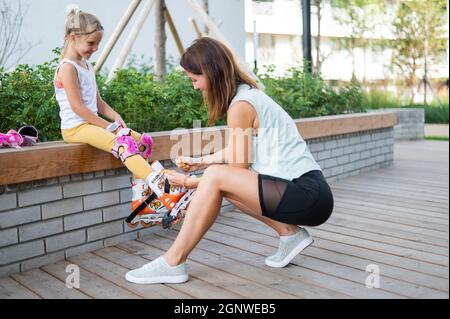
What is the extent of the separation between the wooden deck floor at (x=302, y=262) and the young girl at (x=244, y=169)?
0.62 feet

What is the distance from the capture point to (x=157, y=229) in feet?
10.5

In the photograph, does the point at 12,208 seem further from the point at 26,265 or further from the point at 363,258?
the point at 363,258

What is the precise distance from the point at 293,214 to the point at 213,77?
24.6 inches

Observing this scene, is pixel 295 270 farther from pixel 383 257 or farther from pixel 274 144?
pixel 274 144

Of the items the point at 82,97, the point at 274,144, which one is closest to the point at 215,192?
the point at 274,144

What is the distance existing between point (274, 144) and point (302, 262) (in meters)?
0.63

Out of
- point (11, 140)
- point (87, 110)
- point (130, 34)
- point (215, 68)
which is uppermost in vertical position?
point (130, 34)

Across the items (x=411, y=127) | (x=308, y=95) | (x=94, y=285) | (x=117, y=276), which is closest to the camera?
(x=94, y=285)

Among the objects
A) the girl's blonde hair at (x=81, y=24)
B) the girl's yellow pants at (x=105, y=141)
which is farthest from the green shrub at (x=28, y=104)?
the girl's blonde hair at (x=81, y=24)

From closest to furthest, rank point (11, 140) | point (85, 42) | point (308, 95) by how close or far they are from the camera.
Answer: point (11, 140) < point (85, 42) < point (308, 95)

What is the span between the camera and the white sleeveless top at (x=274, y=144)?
2273mm

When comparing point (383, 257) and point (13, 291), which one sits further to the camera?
point (383, 257)

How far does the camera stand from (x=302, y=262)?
260 centimetres

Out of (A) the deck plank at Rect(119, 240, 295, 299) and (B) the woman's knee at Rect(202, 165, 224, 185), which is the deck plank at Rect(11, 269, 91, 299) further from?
(B) the woman's knee at Rect(202, 165, 224, 185)
